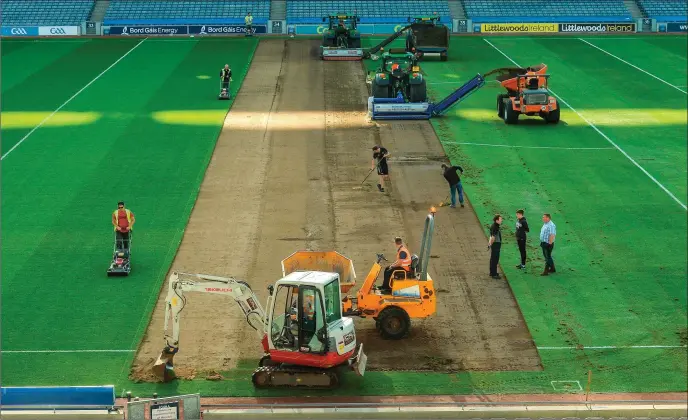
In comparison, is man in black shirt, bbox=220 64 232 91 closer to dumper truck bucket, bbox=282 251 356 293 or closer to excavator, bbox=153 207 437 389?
dumper truck bucket, bbox=282 251 356 293

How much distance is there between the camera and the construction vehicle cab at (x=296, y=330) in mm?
19781

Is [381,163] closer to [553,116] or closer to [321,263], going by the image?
[321,263]

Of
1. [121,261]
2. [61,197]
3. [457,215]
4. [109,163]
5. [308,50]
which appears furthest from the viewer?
[308,50]

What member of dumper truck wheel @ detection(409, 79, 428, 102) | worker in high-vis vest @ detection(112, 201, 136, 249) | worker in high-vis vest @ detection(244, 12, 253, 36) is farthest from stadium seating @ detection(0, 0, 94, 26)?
worker in high-vis vest @ detection(112, 201, 136, 249)

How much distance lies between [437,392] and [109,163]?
20733 mm

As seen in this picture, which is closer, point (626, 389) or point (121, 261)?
point (626, 389)

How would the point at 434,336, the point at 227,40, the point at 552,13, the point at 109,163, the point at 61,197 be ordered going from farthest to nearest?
the point at 552,13
the point at 227,40
the point at 109,163
the point at 61,197
the point at 434,336

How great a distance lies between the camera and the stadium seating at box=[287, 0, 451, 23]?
76.1 metres

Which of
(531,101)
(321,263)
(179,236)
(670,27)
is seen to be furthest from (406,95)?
(670,27)

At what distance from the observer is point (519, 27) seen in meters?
73.3

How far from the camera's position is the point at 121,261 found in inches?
1050

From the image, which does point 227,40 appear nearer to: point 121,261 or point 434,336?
point 121,261

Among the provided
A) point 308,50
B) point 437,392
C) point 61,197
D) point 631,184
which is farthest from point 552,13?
point 437,392

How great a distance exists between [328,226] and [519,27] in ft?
152
